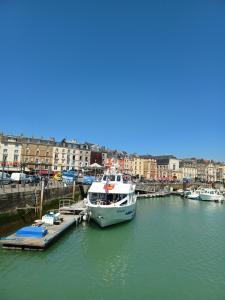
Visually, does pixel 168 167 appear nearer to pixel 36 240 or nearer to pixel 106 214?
pixel 106 214

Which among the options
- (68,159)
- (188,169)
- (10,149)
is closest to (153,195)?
(68,159)

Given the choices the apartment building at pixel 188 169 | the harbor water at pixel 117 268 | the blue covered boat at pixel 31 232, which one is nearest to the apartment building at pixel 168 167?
the apartment building at pixel 188 169

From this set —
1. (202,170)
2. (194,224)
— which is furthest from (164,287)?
(202,170)

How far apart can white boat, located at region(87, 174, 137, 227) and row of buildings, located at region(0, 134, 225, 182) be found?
5.09m

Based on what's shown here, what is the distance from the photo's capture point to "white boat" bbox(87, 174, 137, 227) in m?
33.3

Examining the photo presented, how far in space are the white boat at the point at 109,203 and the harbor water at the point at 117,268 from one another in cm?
151

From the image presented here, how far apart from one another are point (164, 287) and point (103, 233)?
548 inches

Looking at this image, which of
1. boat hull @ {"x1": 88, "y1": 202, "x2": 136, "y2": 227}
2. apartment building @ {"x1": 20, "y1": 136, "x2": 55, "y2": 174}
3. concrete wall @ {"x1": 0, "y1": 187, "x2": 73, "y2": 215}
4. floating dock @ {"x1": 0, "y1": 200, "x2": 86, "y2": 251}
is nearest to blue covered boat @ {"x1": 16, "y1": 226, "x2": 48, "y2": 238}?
floating dock @ {"x1": 0, "y1": 200, "x2": 86, "y2": 251}

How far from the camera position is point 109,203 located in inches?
1422

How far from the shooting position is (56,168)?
99.0 metres

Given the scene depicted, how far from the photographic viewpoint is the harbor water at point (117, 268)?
17922 millimetres

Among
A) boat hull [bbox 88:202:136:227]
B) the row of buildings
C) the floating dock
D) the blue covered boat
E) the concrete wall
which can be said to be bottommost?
the floating dock

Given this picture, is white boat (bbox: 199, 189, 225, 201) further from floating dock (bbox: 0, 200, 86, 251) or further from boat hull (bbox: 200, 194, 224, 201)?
floating dock (bbox: 0, 200, 86, 251)

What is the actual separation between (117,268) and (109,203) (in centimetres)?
1418
